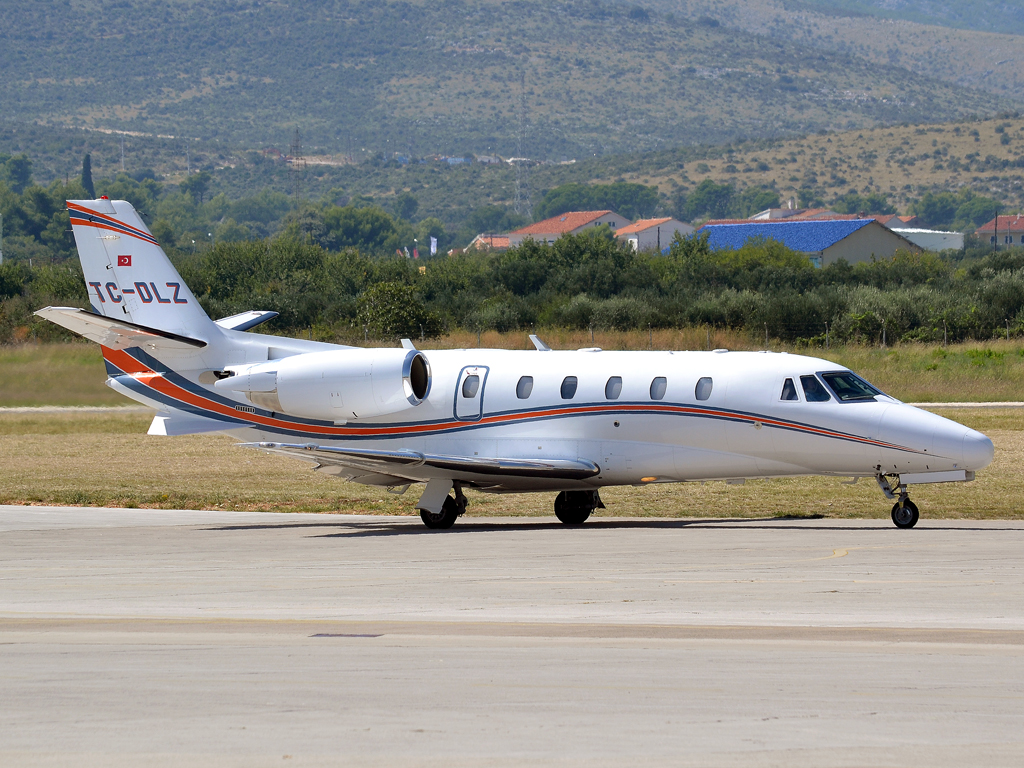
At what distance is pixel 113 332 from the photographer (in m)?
22.5

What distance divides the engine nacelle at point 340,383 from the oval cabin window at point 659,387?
13.3ft

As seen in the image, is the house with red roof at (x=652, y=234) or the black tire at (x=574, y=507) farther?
the house with red roof at (x=652, y=234)

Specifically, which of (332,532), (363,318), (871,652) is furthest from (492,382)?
(363,318)

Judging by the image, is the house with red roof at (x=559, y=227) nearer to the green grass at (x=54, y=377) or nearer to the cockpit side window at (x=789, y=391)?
the green grass at (x=54, y=377)

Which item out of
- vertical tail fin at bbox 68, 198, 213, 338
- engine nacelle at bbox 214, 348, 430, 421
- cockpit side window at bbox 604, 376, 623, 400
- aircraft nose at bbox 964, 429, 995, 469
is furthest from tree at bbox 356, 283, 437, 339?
aircraft nose at bbox 964, 429, 995, 469

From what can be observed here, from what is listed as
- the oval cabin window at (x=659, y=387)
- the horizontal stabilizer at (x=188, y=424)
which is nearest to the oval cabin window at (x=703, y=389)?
the oval cabin window at (x=659, y=387)

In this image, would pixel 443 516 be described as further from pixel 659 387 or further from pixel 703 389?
pixel 703 389

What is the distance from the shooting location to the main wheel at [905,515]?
65.4ft

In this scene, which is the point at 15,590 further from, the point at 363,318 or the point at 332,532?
the point at 363,318

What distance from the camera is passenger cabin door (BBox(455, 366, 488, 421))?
22.3 m

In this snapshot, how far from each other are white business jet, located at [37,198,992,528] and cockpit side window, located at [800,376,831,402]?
0.07 ft

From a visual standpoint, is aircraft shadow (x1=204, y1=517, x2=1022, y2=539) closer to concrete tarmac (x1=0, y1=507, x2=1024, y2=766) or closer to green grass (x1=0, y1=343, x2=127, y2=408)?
concrete tarmac (x1=0, y1=507, x2=1024, y2=766)

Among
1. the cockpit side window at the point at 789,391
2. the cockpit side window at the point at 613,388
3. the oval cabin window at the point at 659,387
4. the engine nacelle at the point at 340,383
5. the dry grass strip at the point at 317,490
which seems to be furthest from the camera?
the dry grass strip at the point at 317,490

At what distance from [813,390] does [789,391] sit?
1.22 feet
